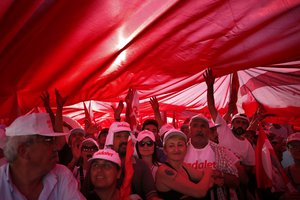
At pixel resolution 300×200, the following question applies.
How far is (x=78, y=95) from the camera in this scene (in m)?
4.16

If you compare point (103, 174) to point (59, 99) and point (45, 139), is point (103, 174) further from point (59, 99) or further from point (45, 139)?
point (59, 99)

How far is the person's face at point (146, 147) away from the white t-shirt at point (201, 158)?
47cm

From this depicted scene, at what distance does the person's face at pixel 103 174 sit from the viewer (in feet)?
9.84

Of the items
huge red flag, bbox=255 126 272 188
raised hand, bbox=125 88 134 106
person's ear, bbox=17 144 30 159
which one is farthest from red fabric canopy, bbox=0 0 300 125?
huge red flag, bbox=255 126 272 188

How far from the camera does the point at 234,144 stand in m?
4.80

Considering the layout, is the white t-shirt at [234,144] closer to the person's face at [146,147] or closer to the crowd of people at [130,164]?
the crowd of people at [130,164]

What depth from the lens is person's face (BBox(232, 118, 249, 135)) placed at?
539cm

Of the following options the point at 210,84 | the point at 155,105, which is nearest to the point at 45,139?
the point at 210,84

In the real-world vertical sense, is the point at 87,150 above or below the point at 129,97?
below

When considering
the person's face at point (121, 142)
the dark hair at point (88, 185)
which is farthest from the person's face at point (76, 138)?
the dark hair at point (88, 185)

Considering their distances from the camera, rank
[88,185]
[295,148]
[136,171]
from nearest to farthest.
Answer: [88,185], [136,171], [295,148]

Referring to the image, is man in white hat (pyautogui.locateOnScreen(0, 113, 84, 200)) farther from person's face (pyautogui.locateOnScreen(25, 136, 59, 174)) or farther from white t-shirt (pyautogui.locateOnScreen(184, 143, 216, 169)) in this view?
white t-shirt (pyautogui.locateOnScreen(184, 143, 216, 169))

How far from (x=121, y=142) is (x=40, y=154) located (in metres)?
1.62

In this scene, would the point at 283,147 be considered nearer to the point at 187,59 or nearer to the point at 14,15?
the point at 187,59
